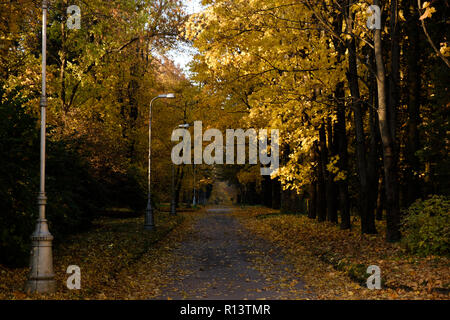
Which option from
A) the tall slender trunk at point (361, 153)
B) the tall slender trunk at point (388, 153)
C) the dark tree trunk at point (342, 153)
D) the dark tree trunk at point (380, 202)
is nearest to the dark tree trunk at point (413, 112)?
the tall slender trunk at point (361, 153)

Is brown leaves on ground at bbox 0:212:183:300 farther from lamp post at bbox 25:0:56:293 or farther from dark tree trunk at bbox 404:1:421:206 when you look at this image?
dark tree trunk at bbox 404:1:421:206

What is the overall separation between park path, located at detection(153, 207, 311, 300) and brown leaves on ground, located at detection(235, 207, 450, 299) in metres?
0.54

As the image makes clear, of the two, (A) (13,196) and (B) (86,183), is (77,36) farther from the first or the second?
(A) (13,196)

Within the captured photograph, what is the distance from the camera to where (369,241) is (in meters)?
17.3

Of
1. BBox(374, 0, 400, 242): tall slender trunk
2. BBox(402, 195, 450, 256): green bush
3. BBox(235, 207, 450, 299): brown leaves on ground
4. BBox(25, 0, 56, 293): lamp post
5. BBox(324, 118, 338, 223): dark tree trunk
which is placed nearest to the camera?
BBox(25, 0, 56, 293): lamp post

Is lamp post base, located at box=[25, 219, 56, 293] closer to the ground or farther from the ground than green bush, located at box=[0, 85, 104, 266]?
closer to the ground

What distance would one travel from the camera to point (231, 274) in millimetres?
12797

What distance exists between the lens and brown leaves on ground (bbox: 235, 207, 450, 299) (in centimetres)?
967

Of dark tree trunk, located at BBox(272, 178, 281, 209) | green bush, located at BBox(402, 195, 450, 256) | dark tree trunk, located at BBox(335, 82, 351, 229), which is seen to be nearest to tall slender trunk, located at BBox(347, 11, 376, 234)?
dark tree trunk, located at BBox(335, 82, 351, 229)

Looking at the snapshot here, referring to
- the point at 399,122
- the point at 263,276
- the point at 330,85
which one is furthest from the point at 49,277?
the point at 399,122

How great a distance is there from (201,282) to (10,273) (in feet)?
14.9

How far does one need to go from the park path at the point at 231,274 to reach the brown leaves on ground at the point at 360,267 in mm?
538

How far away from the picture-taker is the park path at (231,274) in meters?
10.2

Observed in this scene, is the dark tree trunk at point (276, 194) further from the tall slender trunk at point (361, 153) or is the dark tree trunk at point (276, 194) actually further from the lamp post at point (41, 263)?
the lamp post at point (41, 263)
